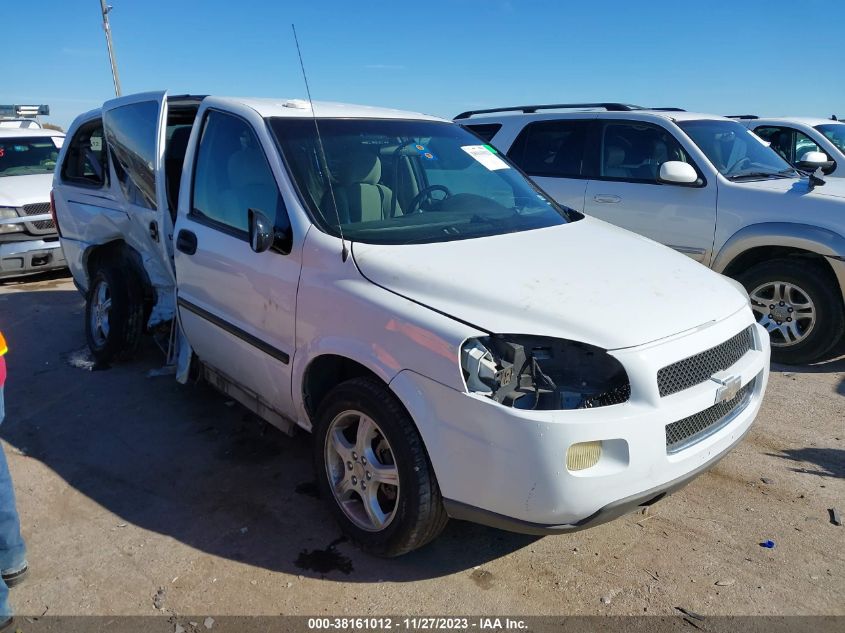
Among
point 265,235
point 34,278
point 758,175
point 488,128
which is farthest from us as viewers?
point 34,278

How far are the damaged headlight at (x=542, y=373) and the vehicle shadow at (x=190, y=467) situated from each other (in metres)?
0.98

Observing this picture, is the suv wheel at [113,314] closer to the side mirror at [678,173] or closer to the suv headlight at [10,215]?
the suv headlight at [10,215]

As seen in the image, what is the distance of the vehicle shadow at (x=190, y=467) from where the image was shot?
3.05 metres

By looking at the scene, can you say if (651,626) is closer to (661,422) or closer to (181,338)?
(661,422)

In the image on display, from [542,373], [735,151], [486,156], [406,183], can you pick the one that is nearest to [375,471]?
[542,373]

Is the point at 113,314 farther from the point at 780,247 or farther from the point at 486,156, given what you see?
the point at 780,247

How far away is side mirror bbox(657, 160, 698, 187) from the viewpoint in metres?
5.56

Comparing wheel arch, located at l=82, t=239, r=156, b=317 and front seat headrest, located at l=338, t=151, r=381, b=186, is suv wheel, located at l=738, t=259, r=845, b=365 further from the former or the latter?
wheel arch, located at l=82, t=239, r=156, b=317

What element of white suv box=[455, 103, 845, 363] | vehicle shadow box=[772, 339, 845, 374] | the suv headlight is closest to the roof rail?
white suv box=[455, 103, 845, 363]

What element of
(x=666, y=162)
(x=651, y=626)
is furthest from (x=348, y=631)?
(x=666, y=162)

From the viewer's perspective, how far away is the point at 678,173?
219 inches

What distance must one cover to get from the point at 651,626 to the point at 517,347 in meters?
1.20

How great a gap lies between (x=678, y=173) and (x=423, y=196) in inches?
112

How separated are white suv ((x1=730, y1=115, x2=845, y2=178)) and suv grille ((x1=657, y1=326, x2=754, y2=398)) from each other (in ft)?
23.3
